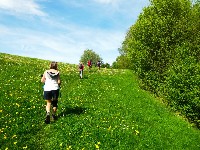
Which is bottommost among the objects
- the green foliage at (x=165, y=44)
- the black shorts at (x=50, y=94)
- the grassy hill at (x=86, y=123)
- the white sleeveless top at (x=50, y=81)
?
the grassy hill at (x=86, y=123)

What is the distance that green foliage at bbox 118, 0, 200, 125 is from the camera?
3878cm

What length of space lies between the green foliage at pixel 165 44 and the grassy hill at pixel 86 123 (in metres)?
7.51

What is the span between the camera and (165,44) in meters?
41.8

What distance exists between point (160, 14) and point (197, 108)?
45.8 feet

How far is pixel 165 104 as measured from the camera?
37781mm

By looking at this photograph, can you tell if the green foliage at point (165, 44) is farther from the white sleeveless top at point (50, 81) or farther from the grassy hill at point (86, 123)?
the white sleeveless top at point (50, 81)

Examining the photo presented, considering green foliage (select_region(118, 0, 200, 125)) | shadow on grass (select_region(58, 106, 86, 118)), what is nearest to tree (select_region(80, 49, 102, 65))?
green foliage (select_region(118, 0, 200, 125))

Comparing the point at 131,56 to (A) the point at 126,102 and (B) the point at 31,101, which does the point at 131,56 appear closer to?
(A) the point at 126,102

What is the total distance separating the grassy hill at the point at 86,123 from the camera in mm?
17359

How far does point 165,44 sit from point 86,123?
24.4 metres

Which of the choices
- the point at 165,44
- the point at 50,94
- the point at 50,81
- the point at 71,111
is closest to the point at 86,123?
the point at 71,111

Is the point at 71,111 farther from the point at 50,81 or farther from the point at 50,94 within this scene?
the point at 50,81

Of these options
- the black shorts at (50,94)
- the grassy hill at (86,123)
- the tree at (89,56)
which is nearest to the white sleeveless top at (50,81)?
the black shorts at (50,94)

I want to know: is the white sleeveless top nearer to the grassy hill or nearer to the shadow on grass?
the grassy hill
